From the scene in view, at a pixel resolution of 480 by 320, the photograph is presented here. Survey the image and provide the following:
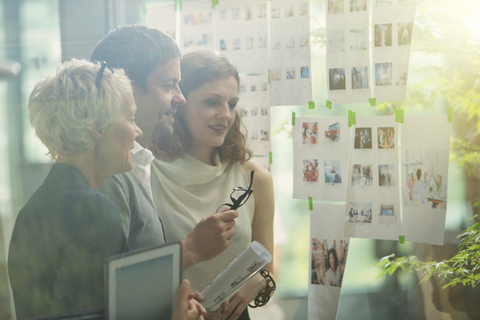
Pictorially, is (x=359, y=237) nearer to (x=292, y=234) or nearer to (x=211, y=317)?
(x=292, y=234)

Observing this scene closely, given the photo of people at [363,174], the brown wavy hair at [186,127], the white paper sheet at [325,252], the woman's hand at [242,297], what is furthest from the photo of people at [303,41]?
the woman's hand at [242,297]

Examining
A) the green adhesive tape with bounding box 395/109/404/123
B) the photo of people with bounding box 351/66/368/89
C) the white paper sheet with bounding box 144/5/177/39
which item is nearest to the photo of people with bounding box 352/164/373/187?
the green adhesive tape with bounding box 395/109/404/123

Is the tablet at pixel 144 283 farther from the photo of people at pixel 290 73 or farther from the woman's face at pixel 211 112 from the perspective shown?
the photo of people at pixel 290 73

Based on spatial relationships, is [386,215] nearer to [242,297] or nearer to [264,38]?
[242,297]

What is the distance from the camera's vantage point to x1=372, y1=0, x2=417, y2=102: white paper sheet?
145 cm

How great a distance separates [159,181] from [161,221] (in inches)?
4.4

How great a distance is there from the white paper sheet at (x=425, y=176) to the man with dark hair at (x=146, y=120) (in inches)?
35.1

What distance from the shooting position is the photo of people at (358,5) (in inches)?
57.4

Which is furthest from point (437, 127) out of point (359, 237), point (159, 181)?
point (159, 181)

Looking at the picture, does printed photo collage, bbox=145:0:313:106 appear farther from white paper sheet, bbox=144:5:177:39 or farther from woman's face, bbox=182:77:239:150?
woman's face, bbox=182:77:239:150

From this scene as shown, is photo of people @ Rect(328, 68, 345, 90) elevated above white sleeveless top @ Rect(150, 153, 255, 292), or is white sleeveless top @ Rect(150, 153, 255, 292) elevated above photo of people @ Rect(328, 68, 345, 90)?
photo of people @ Rect(328, 68, 345, 90)

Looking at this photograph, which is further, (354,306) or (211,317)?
(354,306)

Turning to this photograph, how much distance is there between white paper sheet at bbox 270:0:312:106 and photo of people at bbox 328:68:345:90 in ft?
0.27

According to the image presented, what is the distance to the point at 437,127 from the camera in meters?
1.49
